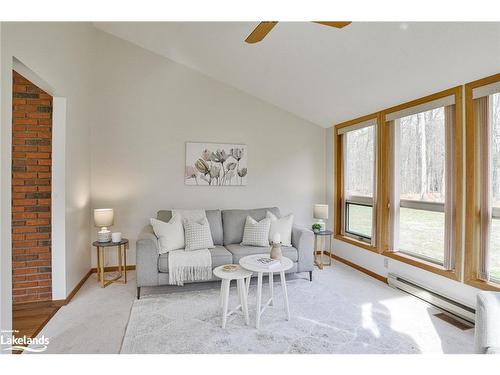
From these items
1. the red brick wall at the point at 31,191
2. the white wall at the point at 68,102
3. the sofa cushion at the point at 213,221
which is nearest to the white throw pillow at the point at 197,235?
the sofa cushion at the point at 213,221

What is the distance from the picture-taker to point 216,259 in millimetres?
Answer: 3281

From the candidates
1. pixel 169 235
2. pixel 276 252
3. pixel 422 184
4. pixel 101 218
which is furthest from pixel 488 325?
pixel 101 218

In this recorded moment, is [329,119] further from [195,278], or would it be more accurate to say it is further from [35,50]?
[35,50]

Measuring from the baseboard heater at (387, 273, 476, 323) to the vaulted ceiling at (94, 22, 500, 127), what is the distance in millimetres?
2078

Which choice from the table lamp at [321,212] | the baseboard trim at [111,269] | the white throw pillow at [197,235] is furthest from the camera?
the table lamp at [321,212]

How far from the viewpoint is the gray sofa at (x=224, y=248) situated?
308 centimetres

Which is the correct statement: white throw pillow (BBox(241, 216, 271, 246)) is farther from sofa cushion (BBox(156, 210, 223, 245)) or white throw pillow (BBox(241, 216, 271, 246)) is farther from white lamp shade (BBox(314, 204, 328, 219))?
white lamp shade (BBox(314, 204, 328, 219))

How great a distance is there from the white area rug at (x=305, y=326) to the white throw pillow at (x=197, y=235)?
0.54 meters

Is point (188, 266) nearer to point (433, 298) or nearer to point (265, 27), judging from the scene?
point (265, 27)

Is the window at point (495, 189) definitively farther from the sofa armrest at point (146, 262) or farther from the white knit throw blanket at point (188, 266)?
the sofa armrest at point (146, 262)

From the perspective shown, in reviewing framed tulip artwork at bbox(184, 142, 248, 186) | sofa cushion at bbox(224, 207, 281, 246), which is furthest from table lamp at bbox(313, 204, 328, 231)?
framed tulip artwork at bbox(184, 142, 248, 186)

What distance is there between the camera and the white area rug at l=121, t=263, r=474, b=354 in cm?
214
